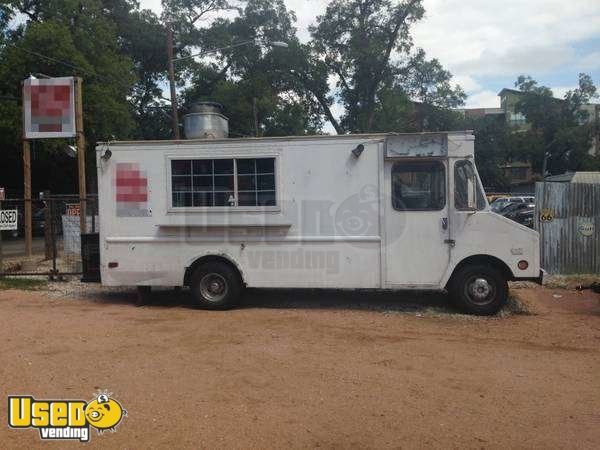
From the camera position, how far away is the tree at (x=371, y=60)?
33.2 meters

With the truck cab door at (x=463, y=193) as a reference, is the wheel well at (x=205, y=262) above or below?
below

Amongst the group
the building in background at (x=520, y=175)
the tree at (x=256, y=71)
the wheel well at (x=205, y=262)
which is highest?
the tree at (x=256, y=71)

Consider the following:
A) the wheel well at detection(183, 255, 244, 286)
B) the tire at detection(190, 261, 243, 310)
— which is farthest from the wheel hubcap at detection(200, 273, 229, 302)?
the wheel well at detection(183, 255, 244, 286)

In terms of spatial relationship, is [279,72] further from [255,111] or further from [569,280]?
[569,280]

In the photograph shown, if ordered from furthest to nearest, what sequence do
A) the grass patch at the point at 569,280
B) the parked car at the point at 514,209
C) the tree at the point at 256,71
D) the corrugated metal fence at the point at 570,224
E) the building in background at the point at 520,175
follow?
1. the building in background at the point at 520,175
2. the tree at the point at 256,71
3. the parked car at the point at 514,209
4. the corrugated metal fence at the point at 570,224
5. the grass patch at the point at 569,280

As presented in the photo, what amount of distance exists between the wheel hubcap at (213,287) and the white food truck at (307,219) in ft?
0.05

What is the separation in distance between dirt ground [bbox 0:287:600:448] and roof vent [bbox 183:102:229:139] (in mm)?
2838

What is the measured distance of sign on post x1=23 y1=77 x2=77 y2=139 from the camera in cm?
1270

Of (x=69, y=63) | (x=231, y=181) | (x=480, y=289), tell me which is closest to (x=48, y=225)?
(x=231, y=181)

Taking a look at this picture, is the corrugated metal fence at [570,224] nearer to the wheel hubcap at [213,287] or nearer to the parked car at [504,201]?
the wheel hubcap at [213,287]

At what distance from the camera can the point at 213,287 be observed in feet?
28.7

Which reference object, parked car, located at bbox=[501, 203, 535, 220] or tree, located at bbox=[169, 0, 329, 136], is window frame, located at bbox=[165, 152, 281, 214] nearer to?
parked car, located at bbox=[501, 203, 535, 220]
